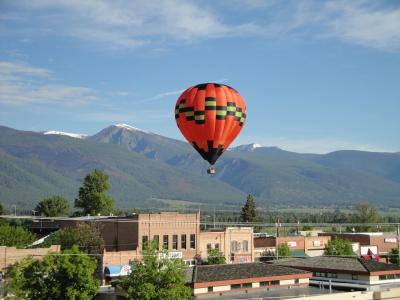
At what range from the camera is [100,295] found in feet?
204

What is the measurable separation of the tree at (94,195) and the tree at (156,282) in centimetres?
6798

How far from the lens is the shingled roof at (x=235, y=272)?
202ft

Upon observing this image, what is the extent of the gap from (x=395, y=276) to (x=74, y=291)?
1448 inches

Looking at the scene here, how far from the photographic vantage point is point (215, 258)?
85938 millimetres

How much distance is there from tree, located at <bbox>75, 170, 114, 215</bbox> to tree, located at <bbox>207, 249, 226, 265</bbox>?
1561 inches

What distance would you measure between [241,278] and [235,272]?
4.76ft

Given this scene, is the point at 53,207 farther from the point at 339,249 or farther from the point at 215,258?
the point at 215,258

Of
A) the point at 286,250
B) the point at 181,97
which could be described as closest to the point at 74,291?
the point at 181,97

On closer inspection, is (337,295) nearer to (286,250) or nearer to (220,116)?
(220,116)

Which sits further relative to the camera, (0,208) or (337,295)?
(0,208)

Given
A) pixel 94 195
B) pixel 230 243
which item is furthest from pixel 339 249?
pixel 94 195

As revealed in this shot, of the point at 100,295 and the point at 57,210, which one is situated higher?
the point at 57,210

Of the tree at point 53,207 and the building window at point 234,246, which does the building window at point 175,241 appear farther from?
the tree at point 53,207

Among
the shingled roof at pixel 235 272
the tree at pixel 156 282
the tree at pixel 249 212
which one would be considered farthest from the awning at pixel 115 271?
the tree at pixel 249 212
